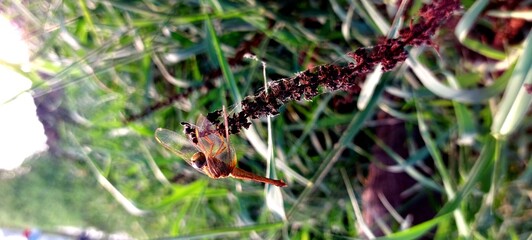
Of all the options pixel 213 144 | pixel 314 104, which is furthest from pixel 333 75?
pixel 314 104

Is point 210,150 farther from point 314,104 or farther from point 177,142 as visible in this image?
point 314,104

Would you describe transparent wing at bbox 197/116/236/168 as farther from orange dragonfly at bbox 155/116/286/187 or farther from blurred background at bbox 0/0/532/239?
blurred background at bbox 0/0/532/239

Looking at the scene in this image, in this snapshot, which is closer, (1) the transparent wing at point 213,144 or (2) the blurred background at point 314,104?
(1) the transparent wing at point 213,144

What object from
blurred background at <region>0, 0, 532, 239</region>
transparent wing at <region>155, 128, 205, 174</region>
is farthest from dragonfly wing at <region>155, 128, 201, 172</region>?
blurred background at <region>0, 0, 532, 239</region>

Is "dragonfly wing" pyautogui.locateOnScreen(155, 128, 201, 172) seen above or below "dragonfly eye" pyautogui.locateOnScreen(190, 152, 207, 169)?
above

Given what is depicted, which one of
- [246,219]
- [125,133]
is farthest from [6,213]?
[246,219]

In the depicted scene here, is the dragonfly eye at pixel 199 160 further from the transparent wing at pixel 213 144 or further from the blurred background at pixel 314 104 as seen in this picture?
the blurred background at pixel 314 104

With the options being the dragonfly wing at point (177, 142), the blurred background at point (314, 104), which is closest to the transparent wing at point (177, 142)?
the dragonfly wing at point (177, 142)

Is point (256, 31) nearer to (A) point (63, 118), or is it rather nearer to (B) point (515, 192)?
(B) point (515, 192)
